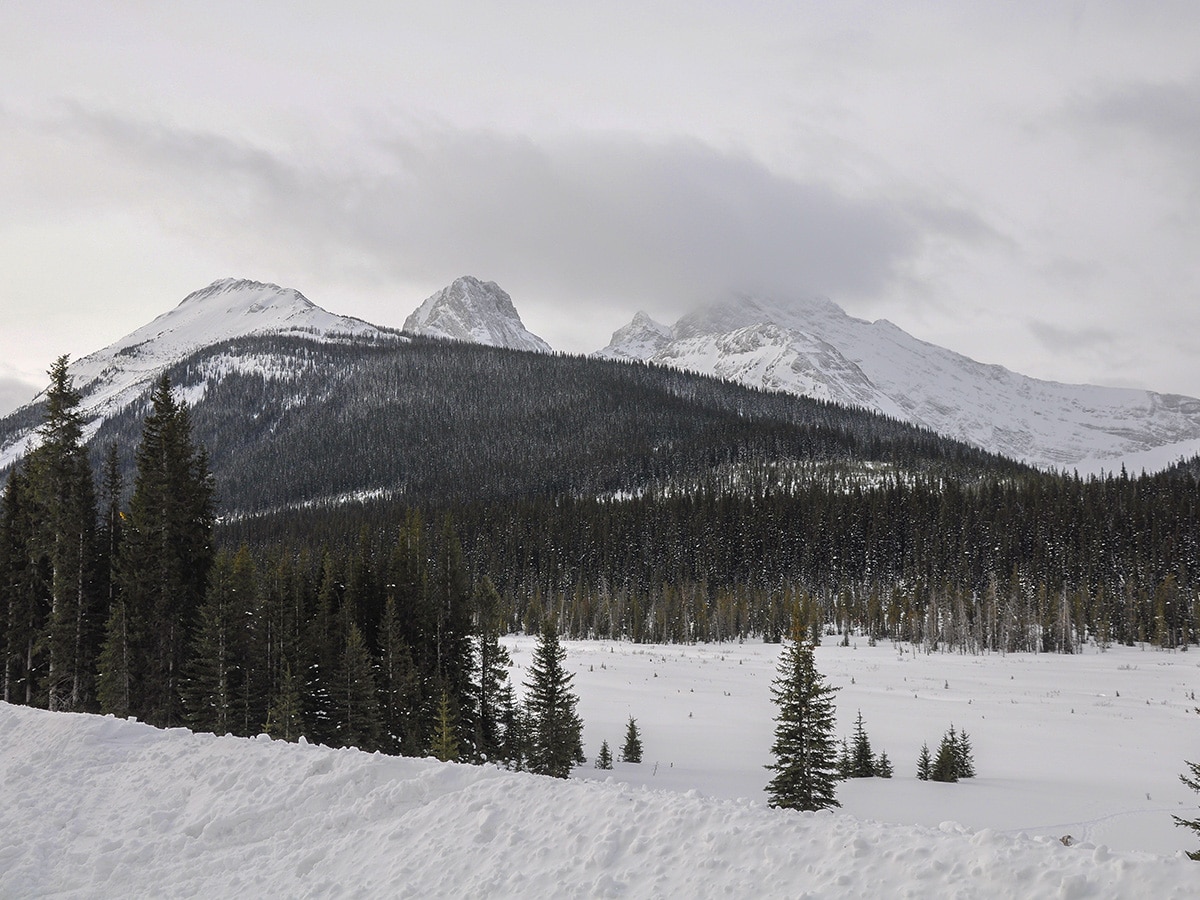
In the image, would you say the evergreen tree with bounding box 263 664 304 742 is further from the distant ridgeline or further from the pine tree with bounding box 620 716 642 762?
the distant ridgeline

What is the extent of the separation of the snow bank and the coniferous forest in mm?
14116

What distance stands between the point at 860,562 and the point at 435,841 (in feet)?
380

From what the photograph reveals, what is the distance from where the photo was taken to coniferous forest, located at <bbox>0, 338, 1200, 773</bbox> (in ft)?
93.8

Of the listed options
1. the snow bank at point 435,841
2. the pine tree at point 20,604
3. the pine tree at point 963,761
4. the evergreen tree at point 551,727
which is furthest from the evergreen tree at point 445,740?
the pine tree at point 963,761

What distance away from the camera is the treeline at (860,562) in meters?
84.4

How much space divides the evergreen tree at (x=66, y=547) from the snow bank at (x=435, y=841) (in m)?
18.1

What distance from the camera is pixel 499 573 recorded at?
121188mm

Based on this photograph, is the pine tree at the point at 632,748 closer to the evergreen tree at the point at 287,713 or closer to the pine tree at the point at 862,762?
the pine tree at the point at 862,762

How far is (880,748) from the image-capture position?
32781mm

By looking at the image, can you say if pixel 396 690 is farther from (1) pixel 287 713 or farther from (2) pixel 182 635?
(2) pixel 182 635

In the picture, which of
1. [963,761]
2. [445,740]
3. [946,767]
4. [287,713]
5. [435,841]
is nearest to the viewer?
[435,841]

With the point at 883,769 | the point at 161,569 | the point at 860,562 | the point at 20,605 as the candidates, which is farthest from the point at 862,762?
the point at 860,562

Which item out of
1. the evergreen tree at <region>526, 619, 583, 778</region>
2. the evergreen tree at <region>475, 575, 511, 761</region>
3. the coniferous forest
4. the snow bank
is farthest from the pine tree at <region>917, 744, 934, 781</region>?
the snow bank

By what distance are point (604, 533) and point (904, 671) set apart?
71125 mm
